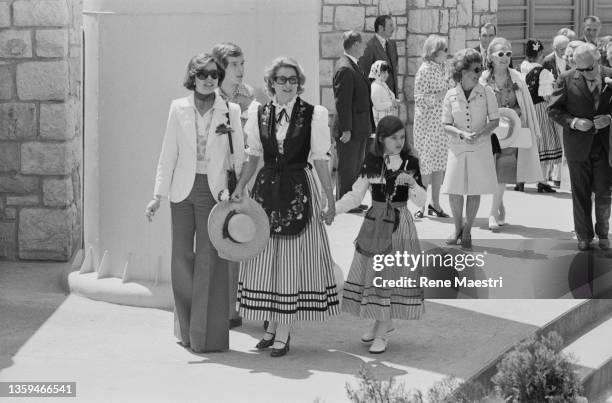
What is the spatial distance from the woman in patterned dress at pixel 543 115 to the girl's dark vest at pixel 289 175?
6.31 m

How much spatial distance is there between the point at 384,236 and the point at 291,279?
23.3 inches

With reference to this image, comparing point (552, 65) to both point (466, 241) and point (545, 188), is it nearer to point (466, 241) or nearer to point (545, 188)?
point (545, 188)

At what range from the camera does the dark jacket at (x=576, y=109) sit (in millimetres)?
Result: 10195

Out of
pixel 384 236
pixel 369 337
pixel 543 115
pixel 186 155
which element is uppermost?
pixel 543 115

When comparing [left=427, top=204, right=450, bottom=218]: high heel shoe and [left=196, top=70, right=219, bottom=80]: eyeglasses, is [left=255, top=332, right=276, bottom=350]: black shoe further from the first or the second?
[left=427, top=204, right=450, bottom=218]: high heel shoe

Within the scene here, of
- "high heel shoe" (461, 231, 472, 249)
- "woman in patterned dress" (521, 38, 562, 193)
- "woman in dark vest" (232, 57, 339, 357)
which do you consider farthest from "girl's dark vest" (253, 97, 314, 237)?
"woman in patterned dress" (521, 38, 562, 193)

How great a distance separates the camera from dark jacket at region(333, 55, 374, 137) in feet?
39.5

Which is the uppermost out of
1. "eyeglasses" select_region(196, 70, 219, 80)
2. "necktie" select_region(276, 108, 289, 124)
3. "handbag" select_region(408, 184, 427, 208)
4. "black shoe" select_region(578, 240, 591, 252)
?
"eyeglasses" select_region(196, 70, 219, 80)

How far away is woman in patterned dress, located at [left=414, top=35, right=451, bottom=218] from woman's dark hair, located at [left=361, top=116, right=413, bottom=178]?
174 inches

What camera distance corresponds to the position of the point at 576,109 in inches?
406

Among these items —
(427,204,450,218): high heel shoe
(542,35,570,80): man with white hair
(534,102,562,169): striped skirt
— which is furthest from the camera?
(542,35,570,80): man with white hair

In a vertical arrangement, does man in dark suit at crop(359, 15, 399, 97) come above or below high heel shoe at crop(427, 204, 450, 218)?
above

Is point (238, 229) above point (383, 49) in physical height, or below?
below

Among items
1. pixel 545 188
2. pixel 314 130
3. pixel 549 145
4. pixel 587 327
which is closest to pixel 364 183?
pixel 314 130
